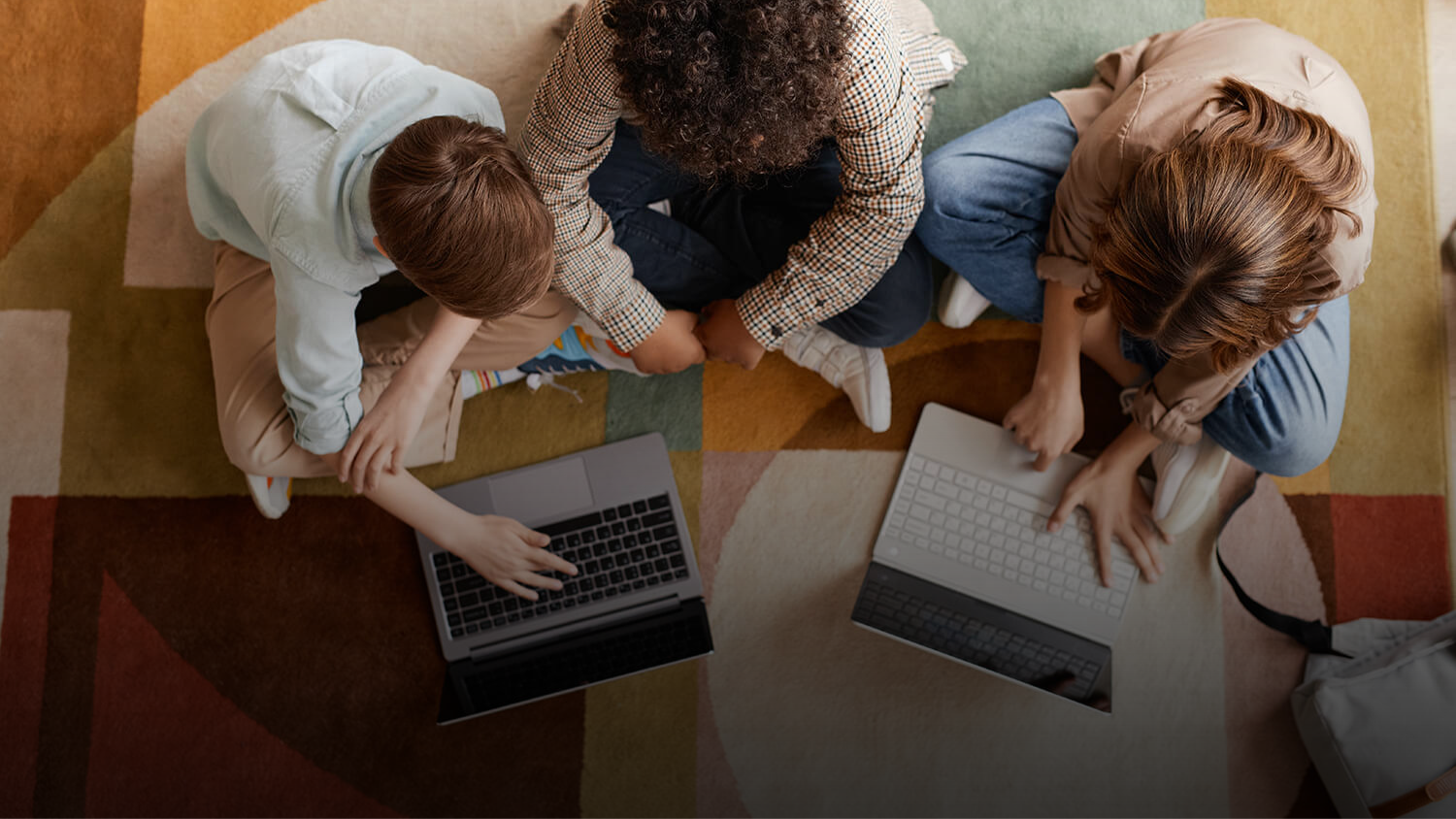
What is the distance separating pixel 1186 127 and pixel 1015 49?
458 millimetres

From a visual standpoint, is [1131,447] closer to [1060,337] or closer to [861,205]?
[1060,337]

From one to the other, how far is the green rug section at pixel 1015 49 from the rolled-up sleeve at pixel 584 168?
0.49 metres

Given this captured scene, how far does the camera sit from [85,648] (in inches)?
45.2

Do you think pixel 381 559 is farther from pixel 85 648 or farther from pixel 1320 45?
pixel 1320 45

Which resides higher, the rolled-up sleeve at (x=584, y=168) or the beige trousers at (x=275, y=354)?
the rolled-up sleeve at (x=584, y=168)

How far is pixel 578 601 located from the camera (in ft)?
3.67

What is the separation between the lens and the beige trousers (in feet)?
3.40

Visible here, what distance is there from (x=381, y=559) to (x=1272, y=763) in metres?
1.24

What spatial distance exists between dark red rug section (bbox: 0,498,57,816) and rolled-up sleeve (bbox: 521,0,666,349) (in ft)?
2.67

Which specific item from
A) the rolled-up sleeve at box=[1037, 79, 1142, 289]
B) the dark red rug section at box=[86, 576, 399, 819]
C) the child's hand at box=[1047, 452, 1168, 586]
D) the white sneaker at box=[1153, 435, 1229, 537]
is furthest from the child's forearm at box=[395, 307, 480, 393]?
the white sneaker at box=[1153, 435, 1229, 537]

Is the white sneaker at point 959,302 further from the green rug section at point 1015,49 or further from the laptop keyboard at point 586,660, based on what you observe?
the laptop keyboard at point 586,660

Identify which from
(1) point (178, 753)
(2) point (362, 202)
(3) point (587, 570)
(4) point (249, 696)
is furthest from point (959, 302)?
(1) point (178, 753)

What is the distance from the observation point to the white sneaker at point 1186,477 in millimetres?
1097

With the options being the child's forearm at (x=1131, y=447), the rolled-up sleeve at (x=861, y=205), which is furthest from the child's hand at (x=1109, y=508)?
the rolled-up sleeve at (x=861, y=205)
